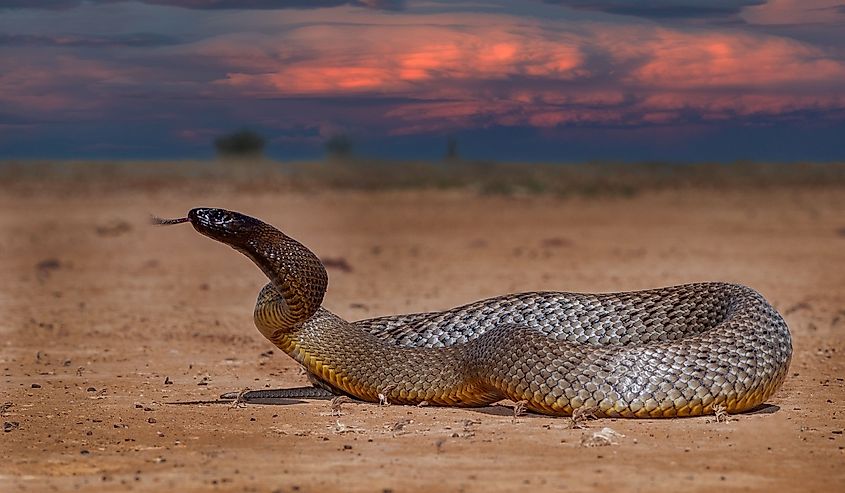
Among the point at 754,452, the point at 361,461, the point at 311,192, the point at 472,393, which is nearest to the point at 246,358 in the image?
the point at 472,393

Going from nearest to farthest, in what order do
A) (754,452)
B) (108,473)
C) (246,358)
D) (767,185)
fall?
(108,473) < (754,452) < (246,358) < (767,185)

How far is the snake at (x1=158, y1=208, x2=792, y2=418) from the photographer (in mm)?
8141

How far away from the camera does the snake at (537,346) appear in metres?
8.14

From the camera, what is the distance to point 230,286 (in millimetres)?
18172

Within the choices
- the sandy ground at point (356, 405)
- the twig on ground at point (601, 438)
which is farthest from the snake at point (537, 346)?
the twig on ground at point (601, 438)

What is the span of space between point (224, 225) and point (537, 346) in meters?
2.17

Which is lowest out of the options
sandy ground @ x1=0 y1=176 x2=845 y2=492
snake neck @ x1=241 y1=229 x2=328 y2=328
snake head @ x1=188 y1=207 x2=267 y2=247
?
sandy ground @ x1=0 y1=176 x2=845 y2=492

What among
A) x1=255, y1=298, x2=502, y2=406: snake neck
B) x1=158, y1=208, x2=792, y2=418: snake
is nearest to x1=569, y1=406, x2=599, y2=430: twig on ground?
x1=158, y1=208, x2=792, y2=418: snake

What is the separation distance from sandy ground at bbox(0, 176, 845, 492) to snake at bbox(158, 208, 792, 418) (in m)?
0.20

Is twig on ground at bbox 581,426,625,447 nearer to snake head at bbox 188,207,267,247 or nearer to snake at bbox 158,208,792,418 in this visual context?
snake at bbox 158,208,792,418

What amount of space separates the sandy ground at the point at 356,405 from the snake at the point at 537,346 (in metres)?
0.20

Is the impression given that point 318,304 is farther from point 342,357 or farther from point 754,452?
point 754,452

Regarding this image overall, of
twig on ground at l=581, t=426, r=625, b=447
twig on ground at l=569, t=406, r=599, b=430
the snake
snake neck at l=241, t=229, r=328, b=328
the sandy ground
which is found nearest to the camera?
the sandy ground

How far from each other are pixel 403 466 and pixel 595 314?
3.48m
